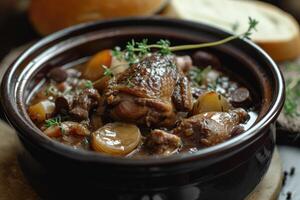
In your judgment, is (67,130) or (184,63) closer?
(67,130)

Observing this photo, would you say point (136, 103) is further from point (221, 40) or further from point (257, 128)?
point (221, 40)

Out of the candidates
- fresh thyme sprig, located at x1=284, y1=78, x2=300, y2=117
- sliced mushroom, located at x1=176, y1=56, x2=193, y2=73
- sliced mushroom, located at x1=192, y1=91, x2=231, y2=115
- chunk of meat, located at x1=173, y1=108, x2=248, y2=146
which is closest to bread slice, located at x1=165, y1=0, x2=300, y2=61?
fresh thyme sprig, located at x1=284, y1=78, x2=300, y2=117

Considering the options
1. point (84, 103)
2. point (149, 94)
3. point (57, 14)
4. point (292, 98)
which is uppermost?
point (149, 94)

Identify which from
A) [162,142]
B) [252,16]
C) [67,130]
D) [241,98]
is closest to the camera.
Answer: [162,142]

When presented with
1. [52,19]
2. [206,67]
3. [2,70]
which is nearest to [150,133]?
[206,67]

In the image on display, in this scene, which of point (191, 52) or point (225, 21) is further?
point (225, 21)

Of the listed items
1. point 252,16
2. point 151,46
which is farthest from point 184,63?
point 252,16

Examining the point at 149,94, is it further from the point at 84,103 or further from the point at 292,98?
the point at 292,98

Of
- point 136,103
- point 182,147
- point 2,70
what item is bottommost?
point 2,70

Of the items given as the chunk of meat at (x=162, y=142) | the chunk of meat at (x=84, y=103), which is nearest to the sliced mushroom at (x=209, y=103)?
the chunk of meat at (x=162, y=142)
